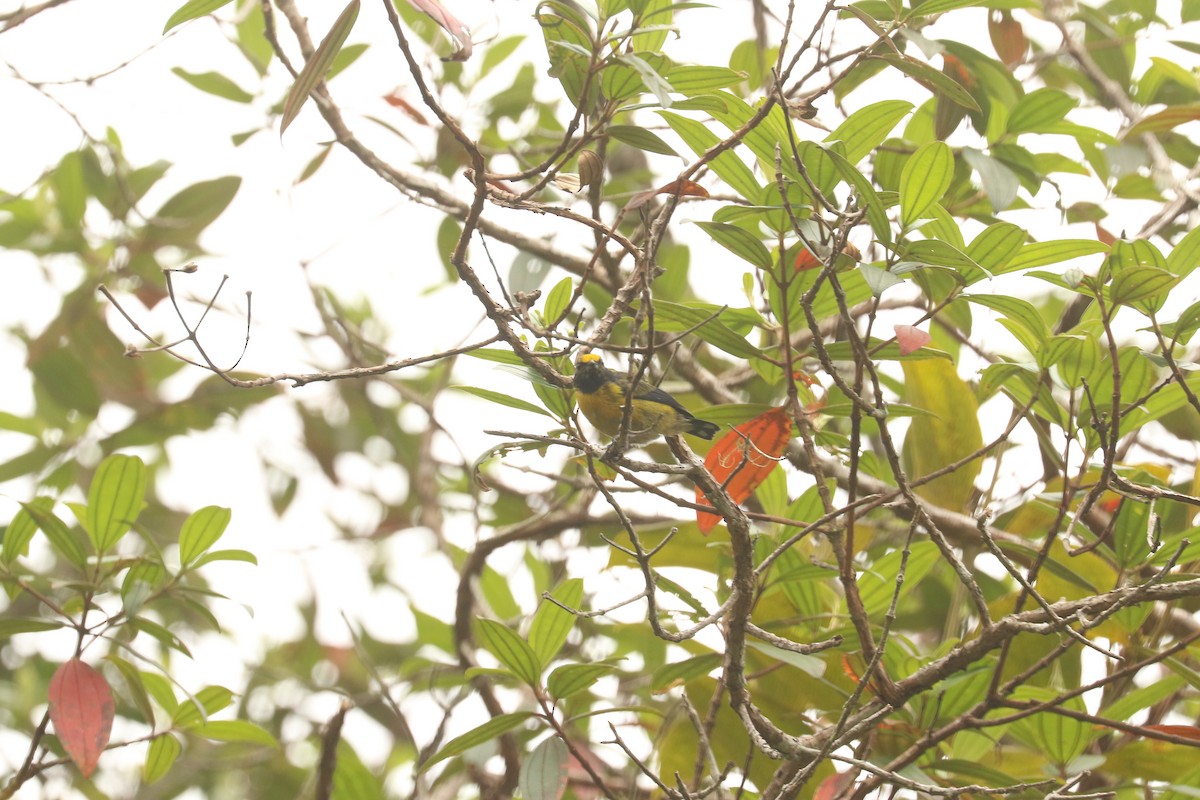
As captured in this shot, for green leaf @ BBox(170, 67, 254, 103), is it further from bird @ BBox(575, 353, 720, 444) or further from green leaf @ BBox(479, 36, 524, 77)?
bird @ BBox(575, 353, 720, 444)

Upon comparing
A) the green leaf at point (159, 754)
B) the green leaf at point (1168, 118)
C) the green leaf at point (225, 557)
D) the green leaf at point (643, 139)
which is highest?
the green leaf at point (1168, 118)

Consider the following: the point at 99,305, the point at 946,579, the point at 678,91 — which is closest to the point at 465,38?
the point at 678,91

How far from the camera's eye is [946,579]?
8.95 feet

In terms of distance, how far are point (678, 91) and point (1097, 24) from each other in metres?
1.97

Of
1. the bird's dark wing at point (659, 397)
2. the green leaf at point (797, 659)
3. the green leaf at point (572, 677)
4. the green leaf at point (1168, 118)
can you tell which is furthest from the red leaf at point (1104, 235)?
the green leaf at point (572, 677)

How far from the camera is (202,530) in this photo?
7.25 feet

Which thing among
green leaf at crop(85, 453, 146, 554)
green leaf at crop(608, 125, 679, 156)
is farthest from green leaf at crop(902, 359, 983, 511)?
green leaf at crop(85, 453, 146, 554)

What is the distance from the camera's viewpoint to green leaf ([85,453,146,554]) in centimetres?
219

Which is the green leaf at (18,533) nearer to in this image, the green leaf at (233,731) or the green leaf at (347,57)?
the green leaf at (233,731)

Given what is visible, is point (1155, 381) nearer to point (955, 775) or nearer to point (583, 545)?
point (955, 775)

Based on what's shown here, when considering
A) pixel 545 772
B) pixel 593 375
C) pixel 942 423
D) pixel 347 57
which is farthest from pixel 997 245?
pixel 347 57

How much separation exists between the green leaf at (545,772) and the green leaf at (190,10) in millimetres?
1412

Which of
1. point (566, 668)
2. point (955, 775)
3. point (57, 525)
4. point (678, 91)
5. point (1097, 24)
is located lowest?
point (955, 775)

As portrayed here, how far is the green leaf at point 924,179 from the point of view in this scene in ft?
5.56
